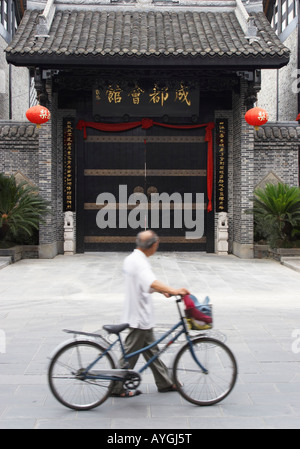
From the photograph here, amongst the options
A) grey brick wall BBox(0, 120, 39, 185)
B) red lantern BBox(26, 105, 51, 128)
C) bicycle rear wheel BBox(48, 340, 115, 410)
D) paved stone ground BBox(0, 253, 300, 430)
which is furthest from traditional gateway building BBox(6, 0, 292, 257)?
bicycle rear wheel BBox(48, 340, 115, 410)

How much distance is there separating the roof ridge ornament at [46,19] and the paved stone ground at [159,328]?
536cm

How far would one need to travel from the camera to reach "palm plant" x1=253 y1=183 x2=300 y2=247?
481 inches

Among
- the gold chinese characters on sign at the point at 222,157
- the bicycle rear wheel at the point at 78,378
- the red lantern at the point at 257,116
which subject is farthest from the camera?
the gold chinese characters on sign at the point at 222,157

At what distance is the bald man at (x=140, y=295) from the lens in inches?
156

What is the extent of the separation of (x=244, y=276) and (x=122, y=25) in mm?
7326

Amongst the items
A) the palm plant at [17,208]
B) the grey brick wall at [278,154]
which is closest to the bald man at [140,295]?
the palm plant at [17,208]

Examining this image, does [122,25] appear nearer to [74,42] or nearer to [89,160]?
[74,42]

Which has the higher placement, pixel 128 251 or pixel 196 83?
pixel 196 83

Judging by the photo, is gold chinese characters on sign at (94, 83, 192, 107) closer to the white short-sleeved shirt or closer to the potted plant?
the potted plant

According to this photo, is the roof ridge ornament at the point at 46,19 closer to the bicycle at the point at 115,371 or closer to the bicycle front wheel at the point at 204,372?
the bicycle at the point at 115,371

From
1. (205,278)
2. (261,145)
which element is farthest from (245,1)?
(205,278)

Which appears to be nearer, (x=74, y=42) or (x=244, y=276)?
(x=244, y=276)

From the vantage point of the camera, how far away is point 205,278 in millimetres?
9938

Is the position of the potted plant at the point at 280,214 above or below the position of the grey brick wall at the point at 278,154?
below
